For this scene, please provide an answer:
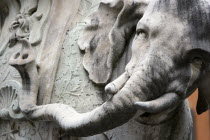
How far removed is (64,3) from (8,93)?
40cm

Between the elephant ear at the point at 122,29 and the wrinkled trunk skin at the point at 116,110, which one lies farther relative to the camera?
the elephant ear at the point at 122,29

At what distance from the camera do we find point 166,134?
179 cm

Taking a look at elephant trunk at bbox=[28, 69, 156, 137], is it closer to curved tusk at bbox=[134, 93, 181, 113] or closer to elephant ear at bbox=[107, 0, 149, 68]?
curved tusk at bbox=[134, 93, 181, 113]

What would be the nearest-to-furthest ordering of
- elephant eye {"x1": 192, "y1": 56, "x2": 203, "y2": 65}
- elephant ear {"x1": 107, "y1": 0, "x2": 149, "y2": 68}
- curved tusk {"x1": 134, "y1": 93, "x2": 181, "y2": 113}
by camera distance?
curved tusk {"x1": 134, "y1": 93, "x2": 181, "y2": 113}, elephant eye {"x1": 192, "y1": 56, "x2": 203, "y2": 65}, elephant ear {"x1": 107, "y1": 0, "x2": 149, "y2": 68}

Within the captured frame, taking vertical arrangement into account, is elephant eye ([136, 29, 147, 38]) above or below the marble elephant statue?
above

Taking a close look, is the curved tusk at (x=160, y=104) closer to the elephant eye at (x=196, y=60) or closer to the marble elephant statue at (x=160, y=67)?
the marble elephant statue at (x=160, y=67)

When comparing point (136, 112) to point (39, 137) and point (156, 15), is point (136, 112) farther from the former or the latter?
point (39, 137)

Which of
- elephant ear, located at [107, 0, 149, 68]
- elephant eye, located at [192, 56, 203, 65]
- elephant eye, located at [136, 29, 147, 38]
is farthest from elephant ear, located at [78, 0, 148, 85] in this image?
elephant eye, located at [192, 56, 203, 65]

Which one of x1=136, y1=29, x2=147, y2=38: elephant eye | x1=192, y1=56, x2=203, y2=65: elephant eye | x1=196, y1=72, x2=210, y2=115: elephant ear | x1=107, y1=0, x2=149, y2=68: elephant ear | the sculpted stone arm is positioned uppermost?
x1=107, y1=0, x2=149, y2=68: elephant ear

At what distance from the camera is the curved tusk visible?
58.1 inches

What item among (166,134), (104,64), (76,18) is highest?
(76,18)

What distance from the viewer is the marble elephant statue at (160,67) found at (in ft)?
5.05

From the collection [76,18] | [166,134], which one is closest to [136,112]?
[166,134]

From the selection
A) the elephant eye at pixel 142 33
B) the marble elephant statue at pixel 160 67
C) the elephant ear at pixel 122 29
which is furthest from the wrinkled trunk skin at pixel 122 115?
the elephant ear at pixel 122 29
